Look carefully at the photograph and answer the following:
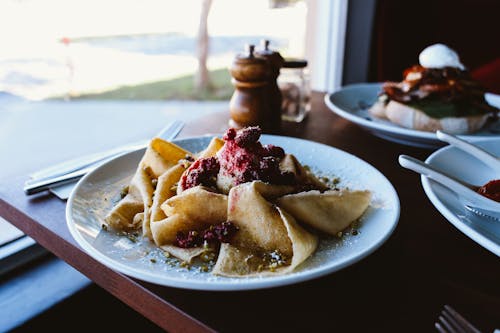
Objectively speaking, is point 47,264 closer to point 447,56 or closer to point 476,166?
point 476,166

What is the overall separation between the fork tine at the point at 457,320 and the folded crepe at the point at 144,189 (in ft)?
1.72

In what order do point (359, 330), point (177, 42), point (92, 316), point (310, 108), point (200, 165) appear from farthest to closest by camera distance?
point (177, 42) → point (310, 108) → point (92, 316) → point (200, 165) → point (359, 330)

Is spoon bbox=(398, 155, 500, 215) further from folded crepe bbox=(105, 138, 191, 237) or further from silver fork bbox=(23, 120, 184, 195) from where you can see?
silver fork bbox=(23, 120, 184, 195)

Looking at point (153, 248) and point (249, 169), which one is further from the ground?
point (249, 169)

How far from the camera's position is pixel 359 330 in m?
0.60

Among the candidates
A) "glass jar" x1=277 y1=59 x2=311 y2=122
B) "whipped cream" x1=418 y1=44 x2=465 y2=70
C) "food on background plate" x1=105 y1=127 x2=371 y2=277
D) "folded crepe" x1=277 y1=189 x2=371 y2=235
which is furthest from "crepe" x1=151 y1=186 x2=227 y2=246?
"whipped cream" x1=418 y1=44 x2=465 y2=70

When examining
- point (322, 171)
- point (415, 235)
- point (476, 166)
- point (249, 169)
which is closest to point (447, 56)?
point (476, 166)

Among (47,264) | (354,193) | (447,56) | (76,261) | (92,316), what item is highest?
(447,56)

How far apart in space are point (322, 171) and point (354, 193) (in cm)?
27

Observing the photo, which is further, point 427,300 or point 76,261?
point 76,261

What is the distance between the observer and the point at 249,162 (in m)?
0.86

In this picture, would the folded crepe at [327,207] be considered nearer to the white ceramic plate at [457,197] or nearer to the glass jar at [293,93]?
the white ceramic plate at [457,197]

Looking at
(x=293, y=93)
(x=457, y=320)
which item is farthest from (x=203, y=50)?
(x=457, y=320)

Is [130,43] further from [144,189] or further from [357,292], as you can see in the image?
[357,292]
